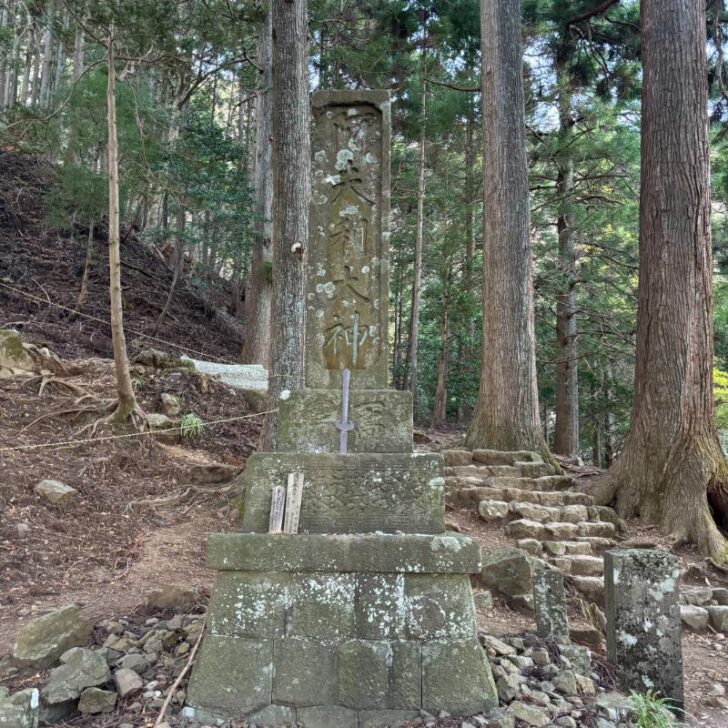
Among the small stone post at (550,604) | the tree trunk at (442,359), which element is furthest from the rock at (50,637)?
the tree trunk at (442,359)

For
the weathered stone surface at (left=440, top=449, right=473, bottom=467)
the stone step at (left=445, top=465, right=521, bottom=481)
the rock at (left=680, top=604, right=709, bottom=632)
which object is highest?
the weathered stone surface at (left=440, top=449, right=473, bottom=467)

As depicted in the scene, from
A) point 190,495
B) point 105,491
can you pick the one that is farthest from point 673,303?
point 105,491

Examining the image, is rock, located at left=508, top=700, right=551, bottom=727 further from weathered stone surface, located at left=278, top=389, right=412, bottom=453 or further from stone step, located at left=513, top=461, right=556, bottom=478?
stone step, located at left=513, top=461, right=556, bottom=478

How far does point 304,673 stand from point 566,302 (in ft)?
37.2

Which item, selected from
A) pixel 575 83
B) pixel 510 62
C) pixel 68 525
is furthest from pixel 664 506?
pixel 575 83

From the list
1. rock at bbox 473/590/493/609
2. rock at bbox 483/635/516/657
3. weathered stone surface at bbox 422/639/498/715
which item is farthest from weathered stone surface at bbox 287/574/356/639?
rock at bbox 473/590/493/609

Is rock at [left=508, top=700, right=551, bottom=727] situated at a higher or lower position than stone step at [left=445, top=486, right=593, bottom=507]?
lower

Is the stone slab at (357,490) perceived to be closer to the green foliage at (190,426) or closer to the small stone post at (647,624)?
the small stone post at (647,624)

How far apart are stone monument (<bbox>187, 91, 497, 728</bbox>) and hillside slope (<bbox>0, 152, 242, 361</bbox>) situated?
7.49 m

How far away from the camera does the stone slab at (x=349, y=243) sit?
3.41m

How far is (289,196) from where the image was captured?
6.30 metres

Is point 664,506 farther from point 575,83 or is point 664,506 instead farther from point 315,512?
point 575,83

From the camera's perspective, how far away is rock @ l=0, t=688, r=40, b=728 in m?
2.37

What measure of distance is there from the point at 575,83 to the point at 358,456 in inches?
454
